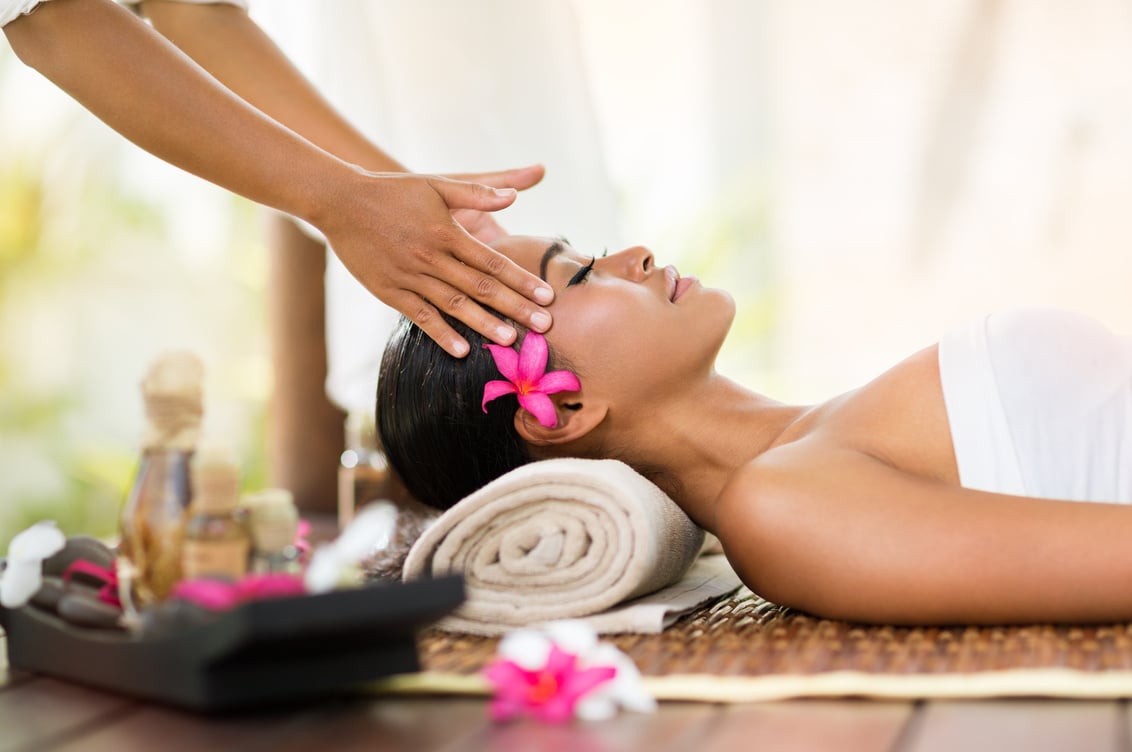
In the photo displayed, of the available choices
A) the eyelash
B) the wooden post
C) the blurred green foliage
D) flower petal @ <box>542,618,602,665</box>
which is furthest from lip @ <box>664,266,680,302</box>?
the blurred green foliage

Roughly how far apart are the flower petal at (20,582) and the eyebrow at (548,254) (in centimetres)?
84

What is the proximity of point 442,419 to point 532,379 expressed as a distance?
0.18 metres

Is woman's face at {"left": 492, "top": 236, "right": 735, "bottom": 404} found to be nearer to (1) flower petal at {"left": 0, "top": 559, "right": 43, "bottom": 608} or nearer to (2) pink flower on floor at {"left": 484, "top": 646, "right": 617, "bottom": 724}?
(2) pink flower on floor at {"left": 484, "top": 646, "right": 617, "bottom": 724}

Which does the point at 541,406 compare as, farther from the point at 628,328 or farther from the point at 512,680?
the point at 512,680

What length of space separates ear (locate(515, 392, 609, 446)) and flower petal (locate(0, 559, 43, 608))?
0.74 m

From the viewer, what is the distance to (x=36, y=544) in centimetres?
149

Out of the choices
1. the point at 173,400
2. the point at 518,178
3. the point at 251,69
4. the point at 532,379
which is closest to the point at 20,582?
the point at 173,400

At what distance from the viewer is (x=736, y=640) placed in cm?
151

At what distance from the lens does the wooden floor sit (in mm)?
1103

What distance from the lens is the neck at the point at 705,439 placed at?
1.86m

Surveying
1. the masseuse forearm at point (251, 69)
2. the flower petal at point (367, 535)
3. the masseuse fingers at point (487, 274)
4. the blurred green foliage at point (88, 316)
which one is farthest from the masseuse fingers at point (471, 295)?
the blurred green foliage at point (88, 316)

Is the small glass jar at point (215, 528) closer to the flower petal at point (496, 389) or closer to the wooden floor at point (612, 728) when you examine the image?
the wooden floor at point (612, 728)

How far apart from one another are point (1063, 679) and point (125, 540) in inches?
41.3

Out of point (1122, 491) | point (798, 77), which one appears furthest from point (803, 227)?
point (1122, 491)
